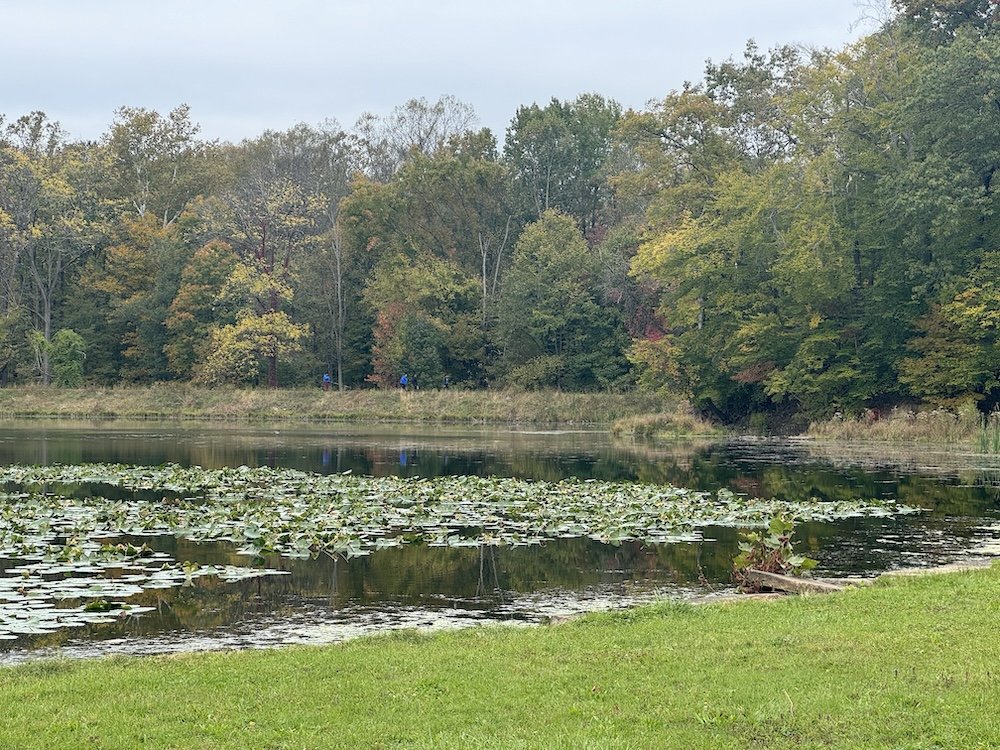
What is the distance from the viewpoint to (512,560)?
1973 cm

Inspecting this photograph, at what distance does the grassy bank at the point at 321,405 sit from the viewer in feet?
254

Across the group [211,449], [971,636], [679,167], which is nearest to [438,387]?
[679,167]

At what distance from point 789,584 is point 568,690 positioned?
6892 mm

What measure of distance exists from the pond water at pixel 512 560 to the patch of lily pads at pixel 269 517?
574mm

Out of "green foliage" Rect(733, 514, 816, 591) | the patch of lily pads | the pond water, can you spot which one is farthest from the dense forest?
"green foliage" Rect(733, 514, 816, 591)

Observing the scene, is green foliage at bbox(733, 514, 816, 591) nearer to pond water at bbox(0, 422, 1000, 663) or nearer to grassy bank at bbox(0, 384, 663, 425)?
pond water at bbox(0, 422, 1000, 663)

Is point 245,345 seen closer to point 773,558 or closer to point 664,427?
point 664,427

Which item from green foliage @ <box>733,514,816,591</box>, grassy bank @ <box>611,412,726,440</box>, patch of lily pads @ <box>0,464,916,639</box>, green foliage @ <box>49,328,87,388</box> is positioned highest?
green foliage @ <box>49,328,87,388</box>

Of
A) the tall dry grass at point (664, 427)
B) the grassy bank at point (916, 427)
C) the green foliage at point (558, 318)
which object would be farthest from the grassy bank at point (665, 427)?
the green foliage at point (558, 318)

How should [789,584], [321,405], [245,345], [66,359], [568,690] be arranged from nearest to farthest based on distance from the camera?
[568,690] → [789,584] → [321,405] → [245,345] → [66,359]

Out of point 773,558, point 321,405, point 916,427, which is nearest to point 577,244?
point 321,405

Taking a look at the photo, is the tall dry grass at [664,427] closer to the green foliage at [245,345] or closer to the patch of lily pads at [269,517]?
the green foliage at [245,345]

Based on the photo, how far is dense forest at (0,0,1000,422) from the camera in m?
55.2

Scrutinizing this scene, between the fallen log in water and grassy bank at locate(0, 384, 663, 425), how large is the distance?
58.2 m
